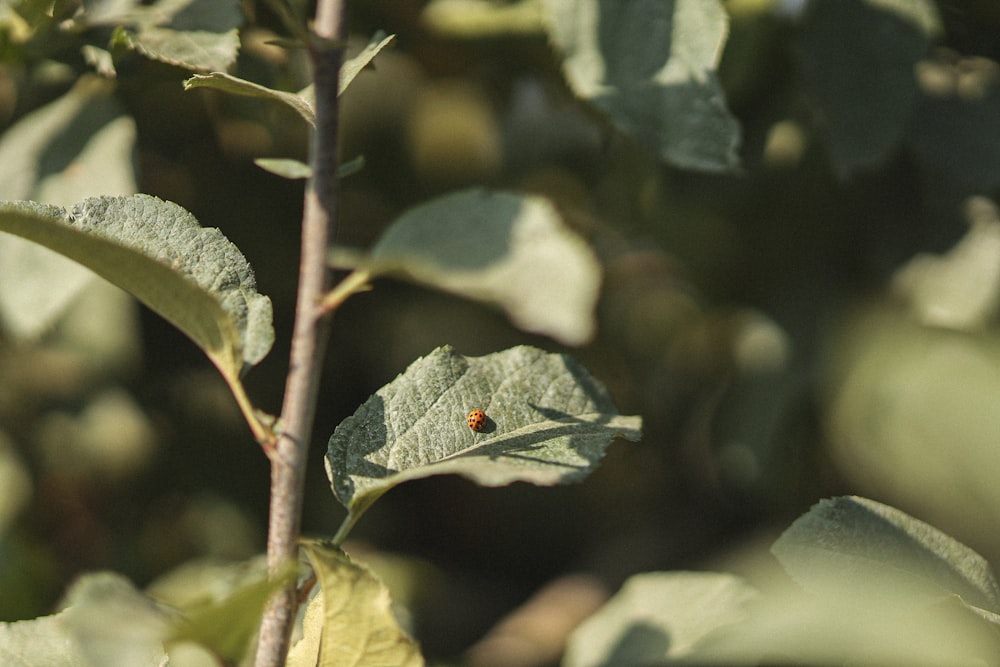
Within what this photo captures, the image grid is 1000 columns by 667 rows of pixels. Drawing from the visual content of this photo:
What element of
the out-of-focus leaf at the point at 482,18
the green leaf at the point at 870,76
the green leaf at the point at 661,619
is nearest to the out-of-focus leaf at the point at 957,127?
the green leaf at the point at 870,76

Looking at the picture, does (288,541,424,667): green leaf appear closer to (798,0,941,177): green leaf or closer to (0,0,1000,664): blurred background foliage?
(0,0,1000,664): blurred background foliage

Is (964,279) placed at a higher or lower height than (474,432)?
lower

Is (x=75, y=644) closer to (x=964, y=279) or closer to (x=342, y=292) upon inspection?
(x=342, y=292)

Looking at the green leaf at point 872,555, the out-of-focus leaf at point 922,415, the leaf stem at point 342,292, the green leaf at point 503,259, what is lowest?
the out-of-focus leaf at point 922,415

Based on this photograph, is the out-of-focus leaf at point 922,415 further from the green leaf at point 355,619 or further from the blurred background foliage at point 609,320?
the green leaf at point 355,619

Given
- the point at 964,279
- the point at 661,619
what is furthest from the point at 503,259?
the point at 964,279

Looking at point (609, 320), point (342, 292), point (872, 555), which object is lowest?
point (609, 320)

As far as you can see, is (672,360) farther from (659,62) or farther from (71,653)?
(71,653)
